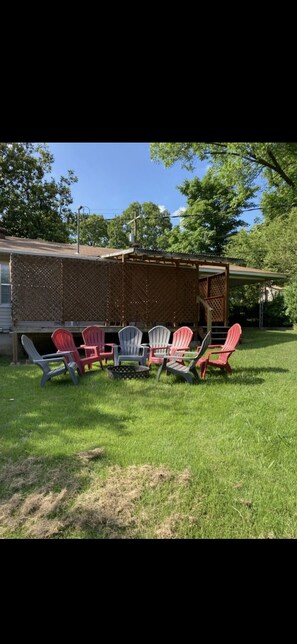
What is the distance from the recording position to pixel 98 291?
9.51 m

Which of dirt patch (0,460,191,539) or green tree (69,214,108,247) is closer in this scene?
dirt patch (0,460,191,539)

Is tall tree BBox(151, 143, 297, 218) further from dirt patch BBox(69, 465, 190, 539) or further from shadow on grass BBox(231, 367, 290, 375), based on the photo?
→ dirt patch BBox(69, 465, 190, 539)

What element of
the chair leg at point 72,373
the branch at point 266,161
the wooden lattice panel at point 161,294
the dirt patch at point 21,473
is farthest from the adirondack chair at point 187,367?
the branch at point 266,161

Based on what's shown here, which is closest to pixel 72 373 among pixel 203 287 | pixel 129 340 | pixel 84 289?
pixel 129 340

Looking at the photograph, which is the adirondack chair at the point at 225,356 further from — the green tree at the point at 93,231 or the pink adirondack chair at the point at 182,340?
the green tree at the point at 93,231

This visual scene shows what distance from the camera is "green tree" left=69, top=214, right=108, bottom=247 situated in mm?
38344

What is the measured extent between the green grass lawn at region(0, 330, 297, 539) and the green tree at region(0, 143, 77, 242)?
793 inches

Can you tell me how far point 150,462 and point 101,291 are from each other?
273 inches

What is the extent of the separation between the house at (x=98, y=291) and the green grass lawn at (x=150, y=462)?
357 cm

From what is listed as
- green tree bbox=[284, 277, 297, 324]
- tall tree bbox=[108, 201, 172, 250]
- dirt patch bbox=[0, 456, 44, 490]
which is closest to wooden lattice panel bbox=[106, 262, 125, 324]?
dirt patch bbox=[0, 456, 44, 490]

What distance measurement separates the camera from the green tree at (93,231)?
3834 cm

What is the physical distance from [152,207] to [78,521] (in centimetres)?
4108

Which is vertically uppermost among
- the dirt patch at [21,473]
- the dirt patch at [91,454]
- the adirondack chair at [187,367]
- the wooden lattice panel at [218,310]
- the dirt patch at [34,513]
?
the wooden lattice panel at [218,310]

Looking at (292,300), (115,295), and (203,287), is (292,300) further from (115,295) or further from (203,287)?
(115,295)
